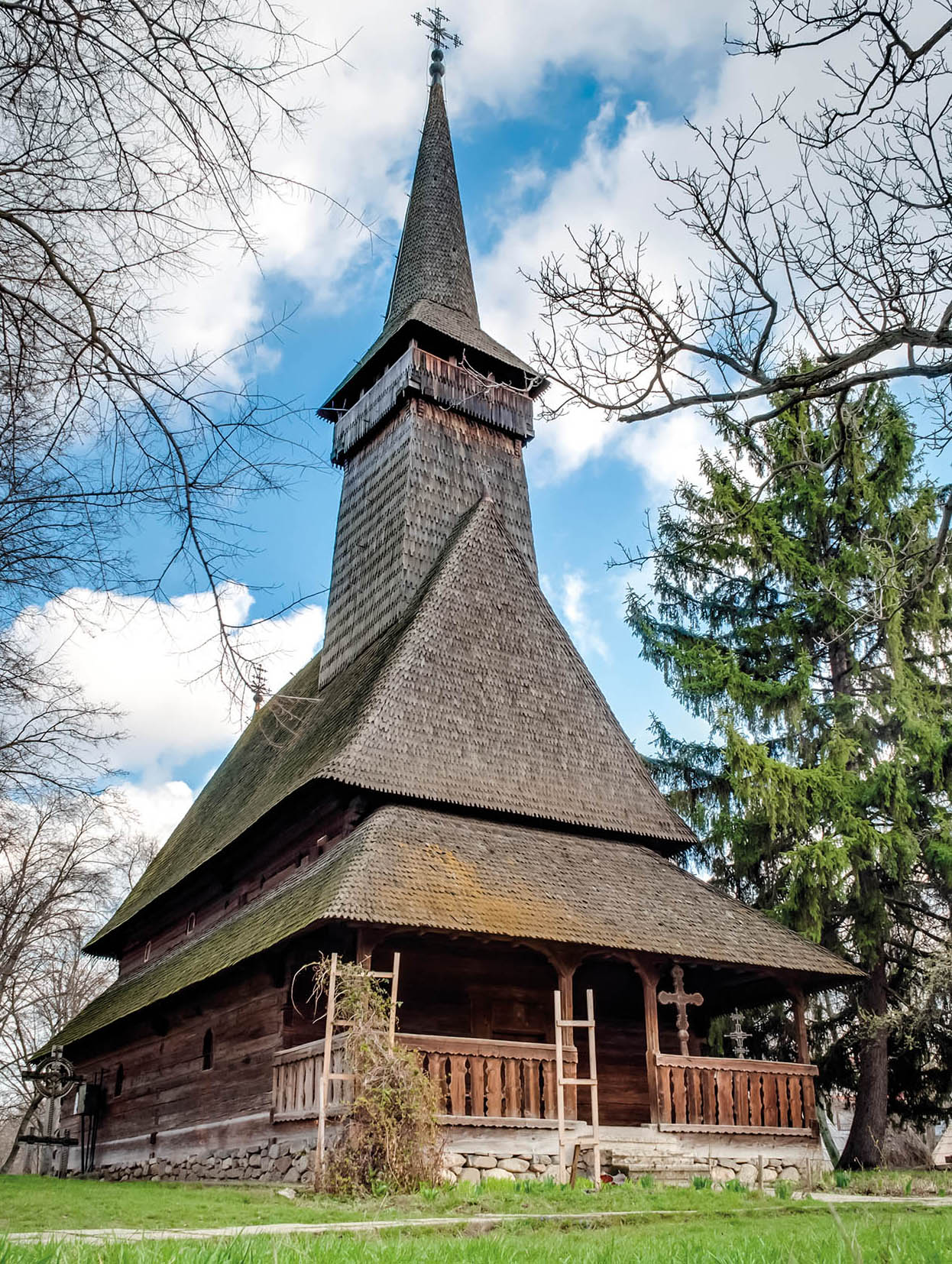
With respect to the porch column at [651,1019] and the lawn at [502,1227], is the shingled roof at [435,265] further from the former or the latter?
the lawn at [502,1227]

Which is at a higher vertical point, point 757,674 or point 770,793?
point 757,674

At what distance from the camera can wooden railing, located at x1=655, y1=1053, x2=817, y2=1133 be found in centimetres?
1336

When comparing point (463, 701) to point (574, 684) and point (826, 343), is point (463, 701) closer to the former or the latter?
point (574, 684)

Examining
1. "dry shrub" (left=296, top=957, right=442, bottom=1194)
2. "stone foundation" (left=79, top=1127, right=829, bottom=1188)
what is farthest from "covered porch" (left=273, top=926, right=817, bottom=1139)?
"dry shrub" (left=296, top=957, right=442, bottom=1194)

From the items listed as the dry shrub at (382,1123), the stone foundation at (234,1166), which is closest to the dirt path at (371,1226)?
the dry shrub at (382,1123)

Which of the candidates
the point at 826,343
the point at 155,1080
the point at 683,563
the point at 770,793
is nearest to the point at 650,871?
the point at 770,793

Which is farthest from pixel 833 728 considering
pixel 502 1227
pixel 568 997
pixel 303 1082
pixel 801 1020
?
pixel 502 1227

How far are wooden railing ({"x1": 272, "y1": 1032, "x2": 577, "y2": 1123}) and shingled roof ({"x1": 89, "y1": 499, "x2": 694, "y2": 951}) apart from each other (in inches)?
135

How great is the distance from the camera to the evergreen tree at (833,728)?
1772 cm

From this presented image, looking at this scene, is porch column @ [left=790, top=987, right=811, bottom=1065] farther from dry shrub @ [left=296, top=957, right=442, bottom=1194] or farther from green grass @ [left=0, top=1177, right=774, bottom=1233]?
dry shrub @ [left=296, top=957, right=442, bottom=1194]

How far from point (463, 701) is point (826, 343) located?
34.0 ft

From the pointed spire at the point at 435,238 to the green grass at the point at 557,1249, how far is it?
1983 cm

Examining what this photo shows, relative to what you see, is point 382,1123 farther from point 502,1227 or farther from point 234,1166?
point 234,1166

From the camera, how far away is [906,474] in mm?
19797
